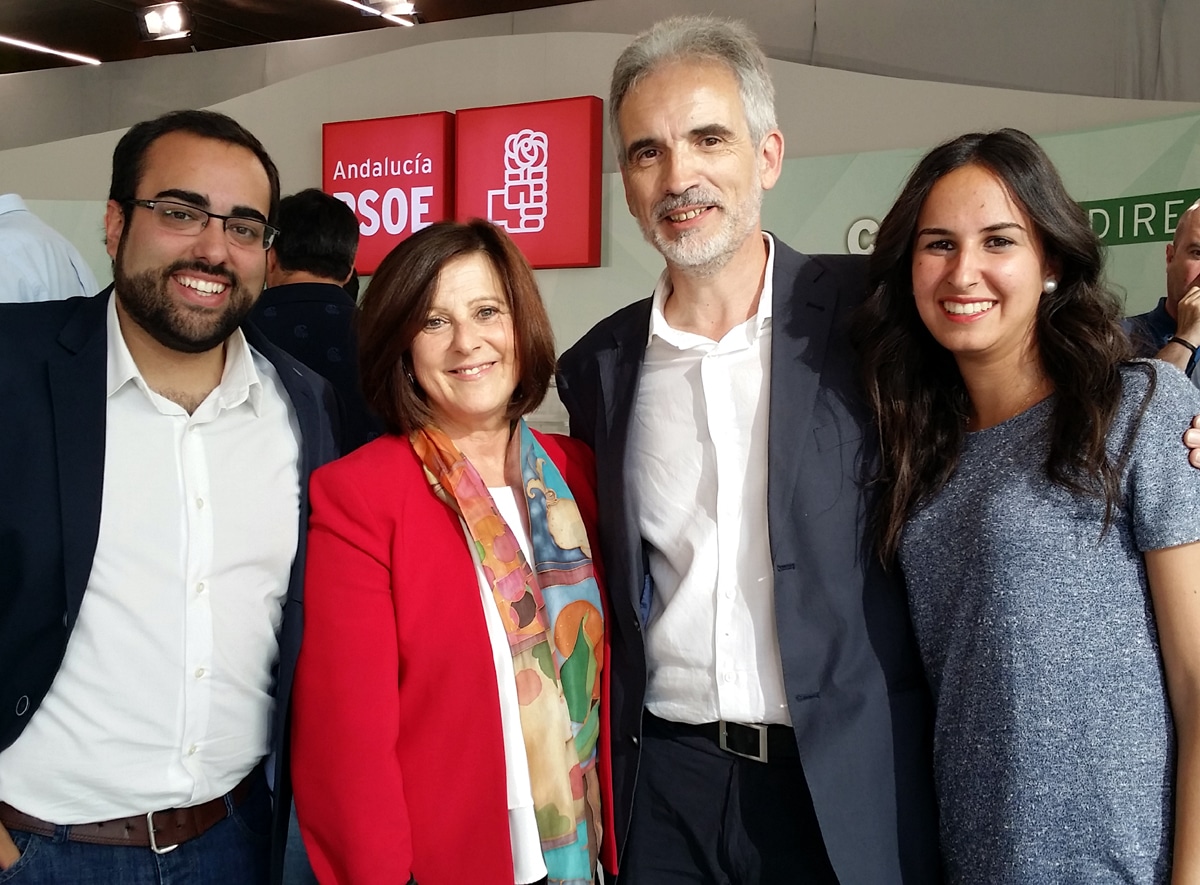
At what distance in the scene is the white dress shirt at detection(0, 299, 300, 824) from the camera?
177 centimetres

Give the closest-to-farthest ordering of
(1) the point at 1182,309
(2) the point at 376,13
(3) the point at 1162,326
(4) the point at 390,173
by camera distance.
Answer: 1. (1) the point at 1182,309
2. (3) the point at 1162,326
3. (4) the point at 390,173
4. (2) the point at 376,13

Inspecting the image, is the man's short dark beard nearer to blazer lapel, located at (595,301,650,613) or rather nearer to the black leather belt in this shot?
blazer lapel, located at (595,301,650,613)

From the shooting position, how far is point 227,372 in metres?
2.02

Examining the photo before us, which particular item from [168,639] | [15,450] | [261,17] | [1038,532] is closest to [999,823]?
[1038,532]

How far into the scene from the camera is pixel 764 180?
2098 mm

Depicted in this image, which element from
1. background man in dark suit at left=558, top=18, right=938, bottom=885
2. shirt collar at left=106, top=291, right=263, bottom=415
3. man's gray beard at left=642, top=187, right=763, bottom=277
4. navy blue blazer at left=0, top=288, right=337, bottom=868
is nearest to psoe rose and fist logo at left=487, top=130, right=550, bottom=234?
background man in dark suit at left=558, top=18, right=938, bottom=885

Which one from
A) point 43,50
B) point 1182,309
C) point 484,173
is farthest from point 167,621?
point 43,50

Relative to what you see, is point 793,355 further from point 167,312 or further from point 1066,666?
point 167,312

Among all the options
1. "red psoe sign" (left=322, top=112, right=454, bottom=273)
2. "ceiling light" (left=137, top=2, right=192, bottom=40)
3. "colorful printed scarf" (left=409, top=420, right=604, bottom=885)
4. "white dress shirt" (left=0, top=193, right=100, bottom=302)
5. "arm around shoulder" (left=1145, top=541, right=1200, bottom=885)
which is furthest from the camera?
"ceiling light" (left=137, top=2, right=192, bottom=40)

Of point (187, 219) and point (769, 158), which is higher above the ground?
point (769, 158)

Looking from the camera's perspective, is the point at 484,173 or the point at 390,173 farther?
the point at 390,173

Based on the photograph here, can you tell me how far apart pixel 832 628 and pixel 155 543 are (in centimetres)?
118

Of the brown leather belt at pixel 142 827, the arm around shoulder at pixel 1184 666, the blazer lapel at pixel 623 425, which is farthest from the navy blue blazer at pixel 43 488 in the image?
the arm around shoulder at pixel 1184 666

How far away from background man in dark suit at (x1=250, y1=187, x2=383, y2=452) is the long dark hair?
1489 millimetres
